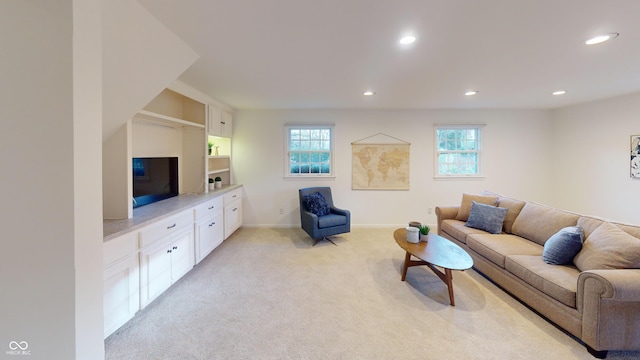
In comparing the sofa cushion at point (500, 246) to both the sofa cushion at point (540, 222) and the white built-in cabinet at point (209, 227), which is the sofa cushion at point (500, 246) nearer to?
the sofa cushion at point (540, 222)

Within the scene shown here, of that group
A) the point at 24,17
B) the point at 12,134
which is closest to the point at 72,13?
the point at 24,17

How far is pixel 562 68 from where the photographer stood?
2.70 metres

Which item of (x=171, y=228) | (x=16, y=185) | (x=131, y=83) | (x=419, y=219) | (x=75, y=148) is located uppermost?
(x=131, y=83)

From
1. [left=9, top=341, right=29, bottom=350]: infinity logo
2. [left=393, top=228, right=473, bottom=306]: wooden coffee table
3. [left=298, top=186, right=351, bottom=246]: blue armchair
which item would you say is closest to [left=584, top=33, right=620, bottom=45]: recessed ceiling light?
[left=393, top=228, right=473, bottom=306]: wooden coffee table

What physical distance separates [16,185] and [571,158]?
7113 mm

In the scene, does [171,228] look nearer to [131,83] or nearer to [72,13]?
[131,83]

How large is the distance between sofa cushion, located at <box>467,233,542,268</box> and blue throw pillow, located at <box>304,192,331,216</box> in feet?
7.08

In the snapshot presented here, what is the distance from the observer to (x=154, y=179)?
9.94ft

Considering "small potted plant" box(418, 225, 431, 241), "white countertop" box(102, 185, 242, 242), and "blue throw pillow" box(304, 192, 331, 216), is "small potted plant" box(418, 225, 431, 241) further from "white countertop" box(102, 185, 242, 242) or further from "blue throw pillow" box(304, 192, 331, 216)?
"white countertop" box(102, 185, 242, 242)

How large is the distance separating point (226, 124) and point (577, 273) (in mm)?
5005

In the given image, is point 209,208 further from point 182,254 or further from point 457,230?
point 457,230

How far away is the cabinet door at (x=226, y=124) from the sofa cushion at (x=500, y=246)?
166 inches

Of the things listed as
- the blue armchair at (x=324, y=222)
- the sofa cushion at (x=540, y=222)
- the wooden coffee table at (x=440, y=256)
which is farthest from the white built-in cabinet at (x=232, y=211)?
the sofa cushion at (x=540, y=222)

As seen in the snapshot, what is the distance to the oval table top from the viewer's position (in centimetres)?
229
